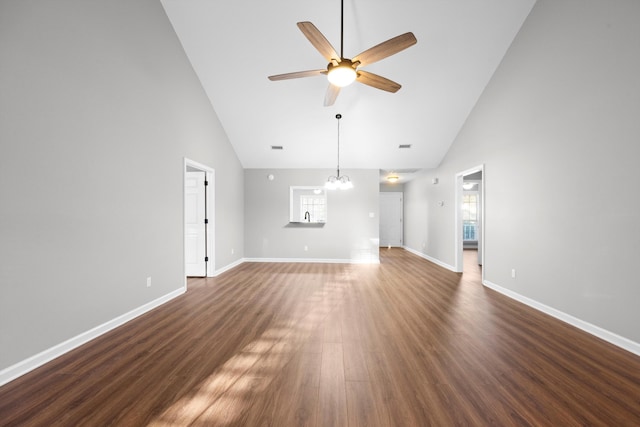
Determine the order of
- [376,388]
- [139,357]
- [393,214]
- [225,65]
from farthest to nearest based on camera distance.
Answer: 1. [393,214]
2. [225,65]
3. [139,357]
4. [376,388]

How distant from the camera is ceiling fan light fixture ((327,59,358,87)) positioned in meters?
2.37

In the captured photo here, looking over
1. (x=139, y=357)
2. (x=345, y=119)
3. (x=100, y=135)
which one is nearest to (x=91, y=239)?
(x=100, y=135)

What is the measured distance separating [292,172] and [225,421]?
5834mm

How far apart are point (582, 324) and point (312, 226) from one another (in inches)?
205

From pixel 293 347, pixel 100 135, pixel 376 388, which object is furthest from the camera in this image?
pixel 100 135

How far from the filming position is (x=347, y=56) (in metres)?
3.91

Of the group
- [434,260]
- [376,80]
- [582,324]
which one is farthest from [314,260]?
[582,324]

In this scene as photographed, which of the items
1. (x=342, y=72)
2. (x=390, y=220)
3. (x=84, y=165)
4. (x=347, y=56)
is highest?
(x=347, y=56)

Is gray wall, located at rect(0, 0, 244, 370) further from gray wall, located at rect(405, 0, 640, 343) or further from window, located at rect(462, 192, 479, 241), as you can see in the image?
window, located at rect(462, 192, 479, 241)

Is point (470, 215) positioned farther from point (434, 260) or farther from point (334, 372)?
point (334, 372)

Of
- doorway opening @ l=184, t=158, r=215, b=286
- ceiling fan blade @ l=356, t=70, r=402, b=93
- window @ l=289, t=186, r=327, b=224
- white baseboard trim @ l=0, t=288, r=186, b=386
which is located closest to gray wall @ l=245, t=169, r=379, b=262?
window @ l=289, t=186, r=327, b=224

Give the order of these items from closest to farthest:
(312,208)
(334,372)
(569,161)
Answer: (334,372)
(569,161)
(312,208)

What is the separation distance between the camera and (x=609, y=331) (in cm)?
247

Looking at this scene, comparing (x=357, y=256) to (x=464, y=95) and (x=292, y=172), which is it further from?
(x=464, y=95)
